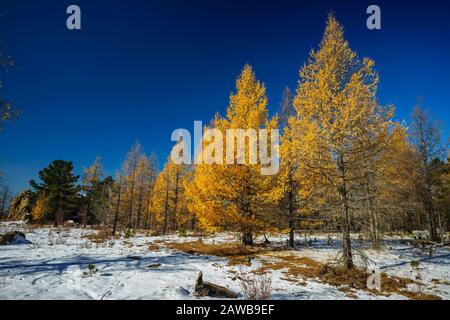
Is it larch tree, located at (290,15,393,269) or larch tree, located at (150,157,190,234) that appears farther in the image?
larch tree, located at (150,157,190,234)

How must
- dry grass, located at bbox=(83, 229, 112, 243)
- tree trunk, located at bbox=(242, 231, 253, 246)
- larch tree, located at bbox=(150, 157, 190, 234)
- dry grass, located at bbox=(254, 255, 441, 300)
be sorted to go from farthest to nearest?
larch tree, located at bbox=(150, 157, 190, 234), dry grass, located at bbox=(83, 229, 112, 243), tree trunk, located at bbox=(242, 231, 253, 246), dry grass, located at bbox=(254, 255, 441, 300)

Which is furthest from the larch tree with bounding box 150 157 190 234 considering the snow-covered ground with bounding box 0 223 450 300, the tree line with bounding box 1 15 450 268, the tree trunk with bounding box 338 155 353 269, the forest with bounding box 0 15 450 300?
the tree trunk with bounding box 338 155 353 269

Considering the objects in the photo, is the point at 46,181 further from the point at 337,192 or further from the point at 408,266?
the point at 408,266

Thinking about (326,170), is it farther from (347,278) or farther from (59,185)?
(59,185)

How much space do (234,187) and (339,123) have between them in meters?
6.01

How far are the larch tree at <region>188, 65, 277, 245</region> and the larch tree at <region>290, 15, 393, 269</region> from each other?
3.47 meters

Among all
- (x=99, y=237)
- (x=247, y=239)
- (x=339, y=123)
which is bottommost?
(x=99, y=237)

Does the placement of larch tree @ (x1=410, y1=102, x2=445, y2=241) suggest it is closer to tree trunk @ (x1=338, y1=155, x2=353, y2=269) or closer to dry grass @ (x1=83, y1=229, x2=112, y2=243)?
tree trunk @ (x1=338, y1=155, x2=353, y2=269)

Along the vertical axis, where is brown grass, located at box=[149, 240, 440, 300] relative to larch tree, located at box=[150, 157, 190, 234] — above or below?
below

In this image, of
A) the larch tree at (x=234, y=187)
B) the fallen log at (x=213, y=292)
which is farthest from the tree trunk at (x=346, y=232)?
the fallen log at (x=213, y=292)

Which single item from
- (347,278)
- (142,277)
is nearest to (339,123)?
(347,278)

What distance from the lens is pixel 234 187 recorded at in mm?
11859

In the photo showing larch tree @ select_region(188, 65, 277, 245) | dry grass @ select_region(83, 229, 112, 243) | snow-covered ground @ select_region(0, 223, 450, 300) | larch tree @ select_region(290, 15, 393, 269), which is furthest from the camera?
dry grass @ select_region(83, 229, 112, 243)

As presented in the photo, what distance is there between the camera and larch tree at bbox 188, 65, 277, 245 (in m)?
11.4
